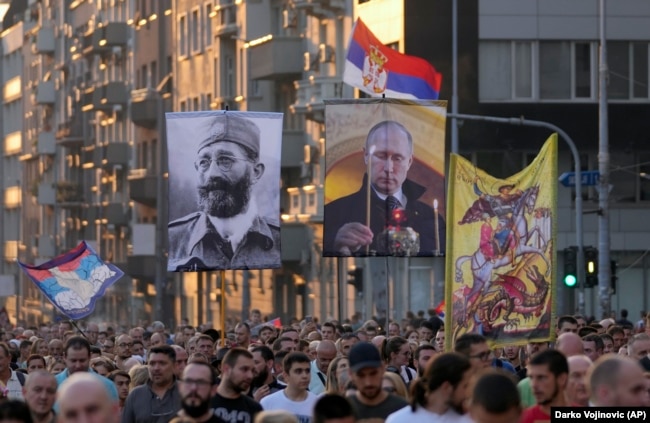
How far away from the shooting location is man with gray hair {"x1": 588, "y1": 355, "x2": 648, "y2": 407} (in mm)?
9180

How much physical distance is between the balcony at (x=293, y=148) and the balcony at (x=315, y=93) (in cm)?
298

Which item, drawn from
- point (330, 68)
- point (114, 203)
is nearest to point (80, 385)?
point (330, 68)

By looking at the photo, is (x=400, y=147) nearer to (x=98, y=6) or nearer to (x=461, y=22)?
(x=461, y=22)

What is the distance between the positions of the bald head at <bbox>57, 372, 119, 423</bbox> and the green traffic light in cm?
2696

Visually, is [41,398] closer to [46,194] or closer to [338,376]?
[338,376]

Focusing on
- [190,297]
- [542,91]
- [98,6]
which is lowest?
[190,297]

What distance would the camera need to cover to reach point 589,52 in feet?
162

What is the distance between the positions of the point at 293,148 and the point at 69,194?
33458 mm

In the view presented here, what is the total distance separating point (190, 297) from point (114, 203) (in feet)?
40.1

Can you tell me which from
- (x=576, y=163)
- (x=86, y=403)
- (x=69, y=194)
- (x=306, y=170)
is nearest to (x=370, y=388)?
(x=86, y=403)

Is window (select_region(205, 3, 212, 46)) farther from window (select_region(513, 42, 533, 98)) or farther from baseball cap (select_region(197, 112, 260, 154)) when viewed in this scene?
baseball cap (select_region(197, 112, 260, 154))

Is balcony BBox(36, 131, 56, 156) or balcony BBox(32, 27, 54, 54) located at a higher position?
balcony BBox(32, 27, 54, 54)

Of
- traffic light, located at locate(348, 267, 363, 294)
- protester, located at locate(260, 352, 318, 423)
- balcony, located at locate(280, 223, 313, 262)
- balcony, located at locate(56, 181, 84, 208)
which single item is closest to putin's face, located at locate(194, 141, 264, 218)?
protester, located at locate(260, 352, 318, 423)

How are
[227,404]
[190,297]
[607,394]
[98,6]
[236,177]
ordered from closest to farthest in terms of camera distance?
[607,394] → [227,404] → [236,177] → [190,297] → [98,6]
